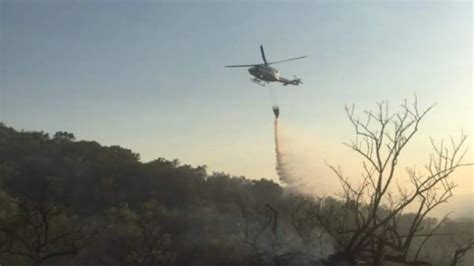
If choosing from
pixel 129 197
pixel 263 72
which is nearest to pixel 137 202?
pixel 129 197

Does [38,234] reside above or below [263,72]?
below

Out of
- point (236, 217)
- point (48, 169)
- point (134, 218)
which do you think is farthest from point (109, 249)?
point (48, 169)

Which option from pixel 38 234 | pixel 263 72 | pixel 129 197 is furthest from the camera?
pixel 129 197

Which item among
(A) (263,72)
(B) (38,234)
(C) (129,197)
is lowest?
(B) (38,234)

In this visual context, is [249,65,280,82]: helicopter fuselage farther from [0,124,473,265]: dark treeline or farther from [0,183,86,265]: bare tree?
[0,183,86,265]: bare tree

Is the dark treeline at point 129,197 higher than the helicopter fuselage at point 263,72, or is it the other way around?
the helicopter fuselage at point 263,72

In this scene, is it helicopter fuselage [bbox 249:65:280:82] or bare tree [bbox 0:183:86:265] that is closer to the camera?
bare tree [bbox 0:183:86:265]

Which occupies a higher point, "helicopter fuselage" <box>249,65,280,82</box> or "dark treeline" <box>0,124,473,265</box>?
"helicopter fuselage" <box>249,65,280,82</box>

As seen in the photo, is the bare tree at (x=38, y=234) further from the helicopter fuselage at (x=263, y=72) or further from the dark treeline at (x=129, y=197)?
the helicopter fuselage at (x=263, y=72)

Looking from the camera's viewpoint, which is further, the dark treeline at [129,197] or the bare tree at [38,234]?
the dark treeline at [129,197]

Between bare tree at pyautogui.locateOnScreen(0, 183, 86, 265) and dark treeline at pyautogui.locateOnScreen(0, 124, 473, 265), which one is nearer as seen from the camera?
bare tree at pyautogui.locateOnScreen(0, 183, 86, 265)

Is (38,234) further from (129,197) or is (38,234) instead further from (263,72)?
(129,197)

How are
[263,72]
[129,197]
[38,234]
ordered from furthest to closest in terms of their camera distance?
[129,197], [263,72], [38,234]

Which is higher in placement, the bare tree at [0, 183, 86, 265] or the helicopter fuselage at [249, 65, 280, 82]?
the helicopter fuselage at [249, 65, 280, 82]
